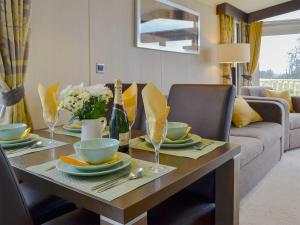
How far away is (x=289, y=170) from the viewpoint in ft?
10.4

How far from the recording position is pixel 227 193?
138 cm

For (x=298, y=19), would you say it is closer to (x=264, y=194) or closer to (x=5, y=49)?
(x=264, y=194)

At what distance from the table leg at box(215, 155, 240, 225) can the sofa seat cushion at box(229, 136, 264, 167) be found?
3.36 ft

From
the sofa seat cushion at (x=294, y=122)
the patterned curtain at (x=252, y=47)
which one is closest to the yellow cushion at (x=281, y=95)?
the sofa seat cushion at (x=294, y=122)

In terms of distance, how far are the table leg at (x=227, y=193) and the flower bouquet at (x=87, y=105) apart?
1.97 ft

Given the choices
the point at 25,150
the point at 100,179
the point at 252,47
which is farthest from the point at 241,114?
the point at 252,47

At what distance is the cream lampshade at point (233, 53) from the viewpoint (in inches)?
173

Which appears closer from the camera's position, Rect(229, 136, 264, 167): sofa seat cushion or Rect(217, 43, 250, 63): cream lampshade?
Rect(229, 136, 264, 167): sofa seat cushion

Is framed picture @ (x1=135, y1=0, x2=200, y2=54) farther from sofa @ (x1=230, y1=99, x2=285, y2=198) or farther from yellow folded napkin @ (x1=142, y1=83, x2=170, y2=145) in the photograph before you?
yellow folded napkin @ (x1=142, y1=83, x2=170, y2=145)

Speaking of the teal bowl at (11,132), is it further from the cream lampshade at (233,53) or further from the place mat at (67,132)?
the cream lampshade at (233,53)

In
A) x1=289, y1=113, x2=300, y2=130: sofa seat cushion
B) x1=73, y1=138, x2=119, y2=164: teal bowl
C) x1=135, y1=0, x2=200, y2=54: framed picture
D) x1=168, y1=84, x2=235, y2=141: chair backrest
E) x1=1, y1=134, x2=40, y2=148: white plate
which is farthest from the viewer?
x1=289, y1=113, x2=300, y2=130: sofa seat cushion

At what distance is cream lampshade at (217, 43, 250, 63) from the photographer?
439 cm

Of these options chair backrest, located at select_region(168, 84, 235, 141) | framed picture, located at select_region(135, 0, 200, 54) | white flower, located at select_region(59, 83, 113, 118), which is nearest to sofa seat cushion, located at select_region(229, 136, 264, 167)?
chair backrest, located at select_region(168, 84, 235, 141)

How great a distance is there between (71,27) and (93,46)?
10.6 inches
